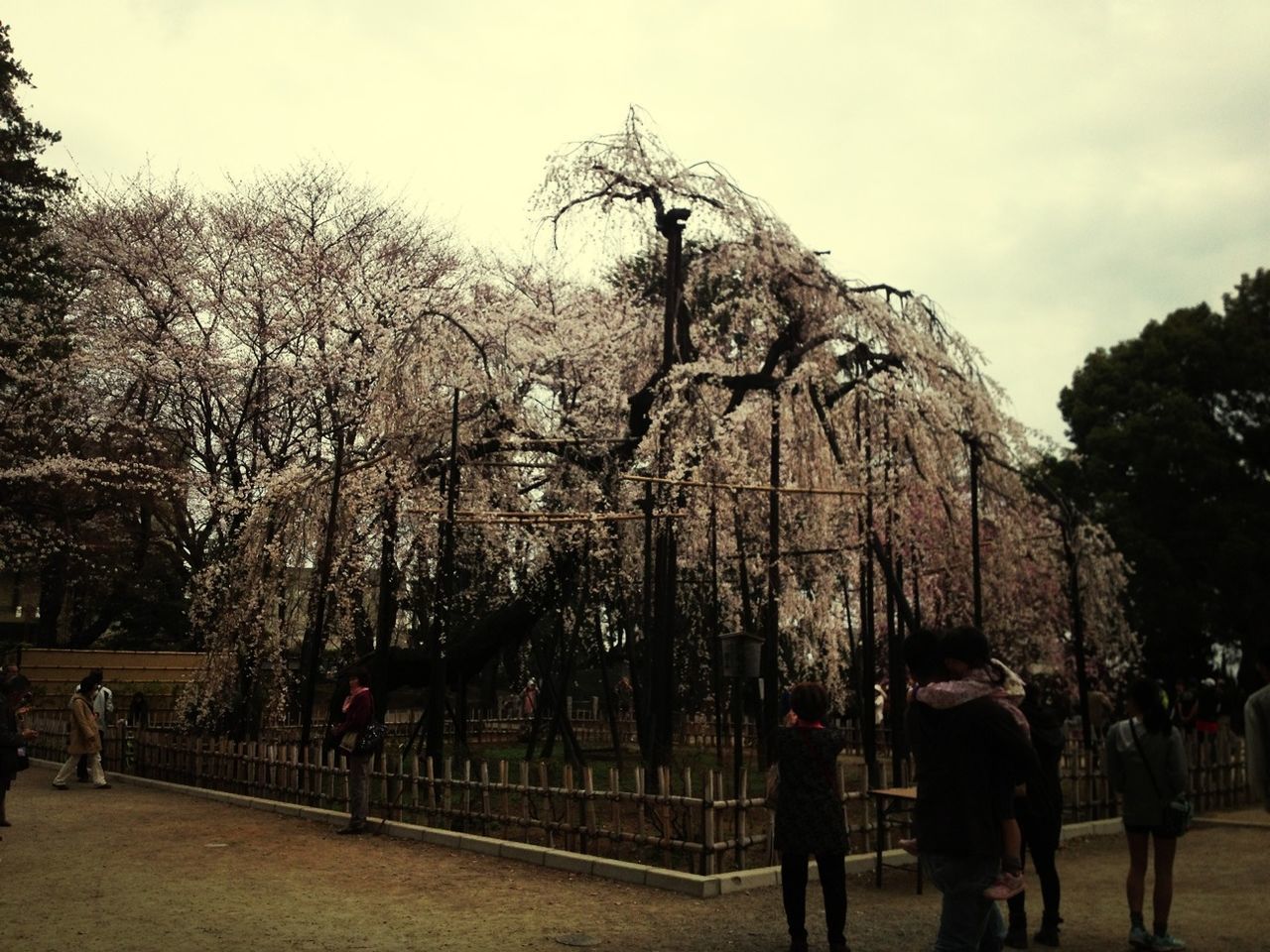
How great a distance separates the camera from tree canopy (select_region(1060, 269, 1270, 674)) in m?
27.1

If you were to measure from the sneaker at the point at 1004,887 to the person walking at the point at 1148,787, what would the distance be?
8.56 feet

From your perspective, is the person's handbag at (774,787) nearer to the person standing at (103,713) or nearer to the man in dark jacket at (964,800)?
the man in dark jacket at (964,800)

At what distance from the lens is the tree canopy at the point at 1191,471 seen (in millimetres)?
27094

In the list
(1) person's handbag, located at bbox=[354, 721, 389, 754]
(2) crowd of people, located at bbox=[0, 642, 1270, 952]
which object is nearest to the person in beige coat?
(2) crowd of people, located at bbox=[0, 642, 1270, 952]

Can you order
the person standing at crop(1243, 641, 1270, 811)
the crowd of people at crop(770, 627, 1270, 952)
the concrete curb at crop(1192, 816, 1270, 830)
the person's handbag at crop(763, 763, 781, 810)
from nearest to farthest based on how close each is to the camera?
the crowd of people at crop(770, 627, 1270, 952) < the person standing at crop(1243, 641, 1270, 811) < the person's handbag at crop(763, 763, 781, 810) < the concrete curb at crop(1192, 816, 1270, 830)

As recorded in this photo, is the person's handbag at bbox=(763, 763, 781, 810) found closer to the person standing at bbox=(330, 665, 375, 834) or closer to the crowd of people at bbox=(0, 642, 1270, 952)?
the crowd of people at bbox=(0, 642, 1270, 952)

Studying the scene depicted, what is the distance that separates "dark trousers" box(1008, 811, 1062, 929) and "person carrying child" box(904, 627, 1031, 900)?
2491mm

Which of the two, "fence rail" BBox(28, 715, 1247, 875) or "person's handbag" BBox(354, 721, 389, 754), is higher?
"person's handbag" BBox(354, 721, 389, 754)

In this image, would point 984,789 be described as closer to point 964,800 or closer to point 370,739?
point 964,800

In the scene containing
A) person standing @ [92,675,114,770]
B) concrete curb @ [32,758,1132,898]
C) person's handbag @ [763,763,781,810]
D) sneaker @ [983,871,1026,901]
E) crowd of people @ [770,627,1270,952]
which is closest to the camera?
sneaker @ [983,871,1026,901]

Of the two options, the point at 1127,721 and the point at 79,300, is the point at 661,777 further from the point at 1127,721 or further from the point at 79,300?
the point at 79,300

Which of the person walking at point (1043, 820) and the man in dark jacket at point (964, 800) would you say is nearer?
the man in dark jacket at point (964, 800)

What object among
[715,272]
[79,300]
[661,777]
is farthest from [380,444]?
[79,300]

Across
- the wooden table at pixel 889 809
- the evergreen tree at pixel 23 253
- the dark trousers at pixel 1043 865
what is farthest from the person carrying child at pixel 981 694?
the evergreen tree at pixel 23 253
